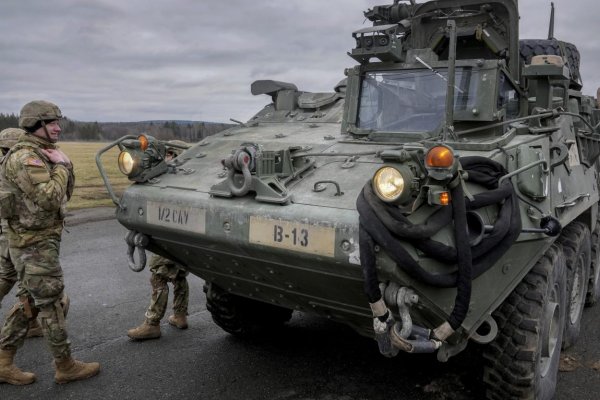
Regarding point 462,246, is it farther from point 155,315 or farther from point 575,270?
point 155,315

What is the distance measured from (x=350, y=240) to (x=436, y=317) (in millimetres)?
586

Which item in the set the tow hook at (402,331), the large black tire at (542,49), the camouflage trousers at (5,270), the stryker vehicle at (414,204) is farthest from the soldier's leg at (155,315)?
the large black tire at (542,49)

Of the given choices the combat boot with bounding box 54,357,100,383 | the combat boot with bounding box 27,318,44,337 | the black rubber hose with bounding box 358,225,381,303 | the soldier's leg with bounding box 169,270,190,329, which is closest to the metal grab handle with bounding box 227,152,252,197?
the black rubber hose with bounding box 358,225,381,303

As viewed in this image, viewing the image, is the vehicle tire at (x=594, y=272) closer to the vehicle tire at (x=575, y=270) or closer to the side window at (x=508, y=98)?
the vehicle tire at (x=575, y=270)

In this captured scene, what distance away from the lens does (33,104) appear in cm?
413

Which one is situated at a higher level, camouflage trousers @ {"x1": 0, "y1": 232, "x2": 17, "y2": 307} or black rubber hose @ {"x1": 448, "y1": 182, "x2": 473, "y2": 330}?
black rubber hose @ {"x1": 448, "y1": 182, "x2": 473, "y2": 330}

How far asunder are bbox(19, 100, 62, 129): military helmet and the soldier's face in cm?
5

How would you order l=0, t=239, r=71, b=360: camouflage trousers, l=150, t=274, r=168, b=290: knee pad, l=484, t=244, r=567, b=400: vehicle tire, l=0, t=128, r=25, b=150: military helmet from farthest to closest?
l=150, t=274, r=168, b=290: knee pad
l=0, t=128, r=25, b=150: military helmet
l=0, t=239, r=71, b=360: camouflage trousers
l=484, t=244, r=567, b=400: vehicle tire

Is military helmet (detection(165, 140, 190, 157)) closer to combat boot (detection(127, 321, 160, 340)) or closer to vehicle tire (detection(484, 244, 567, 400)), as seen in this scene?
combat boot (detection(127, 321, 160, 340))

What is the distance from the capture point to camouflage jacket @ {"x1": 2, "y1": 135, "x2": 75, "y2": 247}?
400 centimetres

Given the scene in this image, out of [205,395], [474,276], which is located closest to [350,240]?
[474,276]

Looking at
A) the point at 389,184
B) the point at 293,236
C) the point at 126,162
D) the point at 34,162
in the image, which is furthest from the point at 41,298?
the point at 389,184

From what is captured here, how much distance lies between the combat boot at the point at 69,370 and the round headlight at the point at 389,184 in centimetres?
269

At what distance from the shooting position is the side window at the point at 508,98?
13.1 ft
